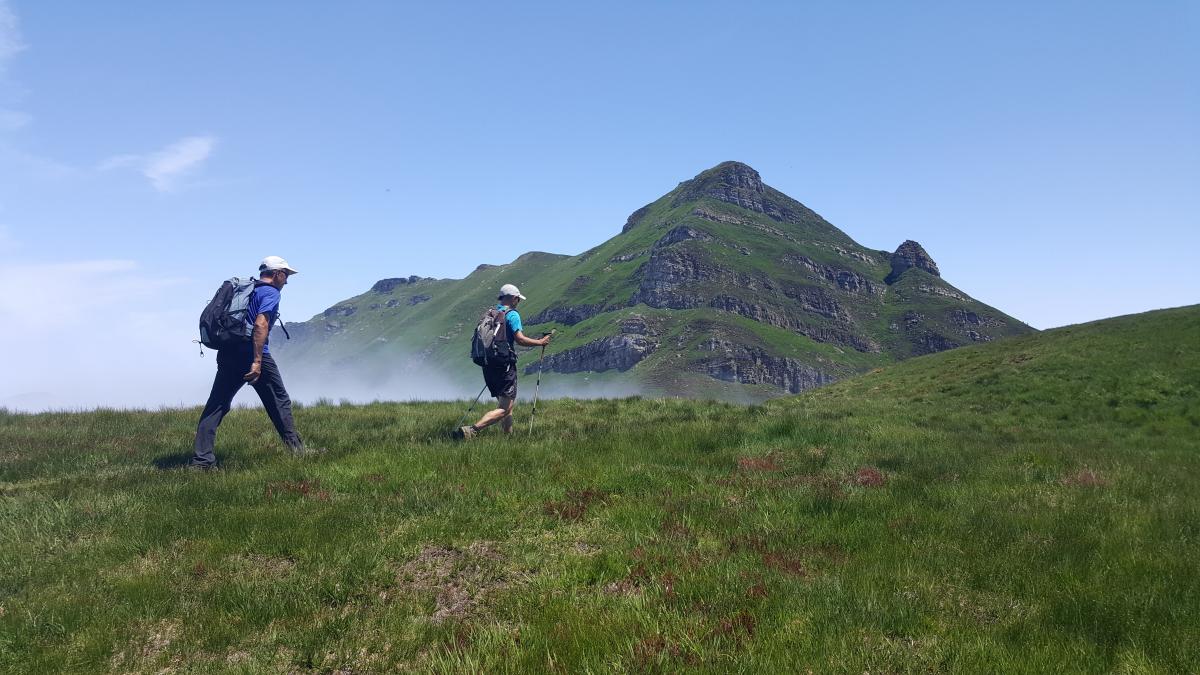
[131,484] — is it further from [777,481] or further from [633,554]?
[777,481]

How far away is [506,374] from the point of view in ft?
39.9

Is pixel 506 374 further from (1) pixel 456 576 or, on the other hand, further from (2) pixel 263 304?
(1) pixel 456 576

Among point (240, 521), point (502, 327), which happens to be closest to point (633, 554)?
point (240, 521)

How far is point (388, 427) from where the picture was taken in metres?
13.6

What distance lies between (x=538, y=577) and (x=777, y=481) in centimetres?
453

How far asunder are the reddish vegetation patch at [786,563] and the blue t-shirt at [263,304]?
8841 millimetres

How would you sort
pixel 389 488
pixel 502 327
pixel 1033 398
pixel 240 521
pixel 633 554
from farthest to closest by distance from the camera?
pixel 1033 398 → pixel 502 327 → pixel 389 488 → pixel 240 521 → pixel 633 554

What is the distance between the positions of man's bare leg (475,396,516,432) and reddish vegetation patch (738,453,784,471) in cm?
479

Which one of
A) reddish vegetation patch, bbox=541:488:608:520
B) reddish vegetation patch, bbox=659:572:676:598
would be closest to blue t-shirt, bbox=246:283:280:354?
reddish vegetation patch, bbox=541:488:608:520

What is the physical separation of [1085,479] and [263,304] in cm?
1358

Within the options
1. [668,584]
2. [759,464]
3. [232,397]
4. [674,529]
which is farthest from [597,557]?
[232,397]

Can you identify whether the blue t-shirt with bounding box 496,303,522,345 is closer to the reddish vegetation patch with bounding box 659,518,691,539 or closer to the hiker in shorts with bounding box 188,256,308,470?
the hiker in shorts with bounding box 188,256,308,470

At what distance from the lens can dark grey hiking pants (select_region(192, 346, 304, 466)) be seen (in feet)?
33.1

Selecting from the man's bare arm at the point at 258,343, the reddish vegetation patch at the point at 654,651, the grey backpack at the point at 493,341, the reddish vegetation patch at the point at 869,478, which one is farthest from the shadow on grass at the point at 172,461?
the reddish vegetation patch at the point at 869,478
